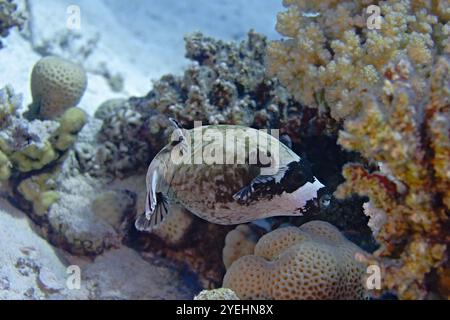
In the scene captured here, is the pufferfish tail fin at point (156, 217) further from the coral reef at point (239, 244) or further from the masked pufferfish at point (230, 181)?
the coral reef at point (239, 244)

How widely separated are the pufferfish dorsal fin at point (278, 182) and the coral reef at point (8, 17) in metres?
4.27

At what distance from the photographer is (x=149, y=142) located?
13.5ft

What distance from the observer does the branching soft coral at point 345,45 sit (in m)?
2.86

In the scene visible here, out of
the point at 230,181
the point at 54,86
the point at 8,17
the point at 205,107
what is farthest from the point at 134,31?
the point at 230,181

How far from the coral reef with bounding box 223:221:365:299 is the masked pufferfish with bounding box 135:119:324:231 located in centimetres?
25

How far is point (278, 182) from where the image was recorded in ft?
8.18

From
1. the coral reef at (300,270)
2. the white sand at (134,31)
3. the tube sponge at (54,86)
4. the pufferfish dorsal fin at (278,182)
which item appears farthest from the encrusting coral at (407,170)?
the white sand at (134,31)

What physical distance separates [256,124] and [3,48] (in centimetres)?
452

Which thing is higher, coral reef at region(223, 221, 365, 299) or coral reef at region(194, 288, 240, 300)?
coral reef at region(223, 221, 365, 299)

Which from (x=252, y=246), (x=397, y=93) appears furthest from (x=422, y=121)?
(x=252, y=246)

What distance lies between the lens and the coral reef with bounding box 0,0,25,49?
5.07 m

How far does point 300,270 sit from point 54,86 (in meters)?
3.22

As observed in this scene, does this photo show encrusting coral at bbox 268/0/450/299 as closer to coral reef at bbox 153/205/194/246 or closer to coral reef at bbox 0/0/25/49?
coral reef at bbox 153/205/194/246

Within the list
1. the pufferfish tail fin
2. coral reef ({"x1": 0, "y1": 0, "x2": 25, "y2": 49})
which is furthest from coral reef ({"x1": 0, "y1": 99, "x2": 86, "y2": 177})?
coral reef ({"x1": 0, "y1": 0, "x2": 25, "y2": 49})
